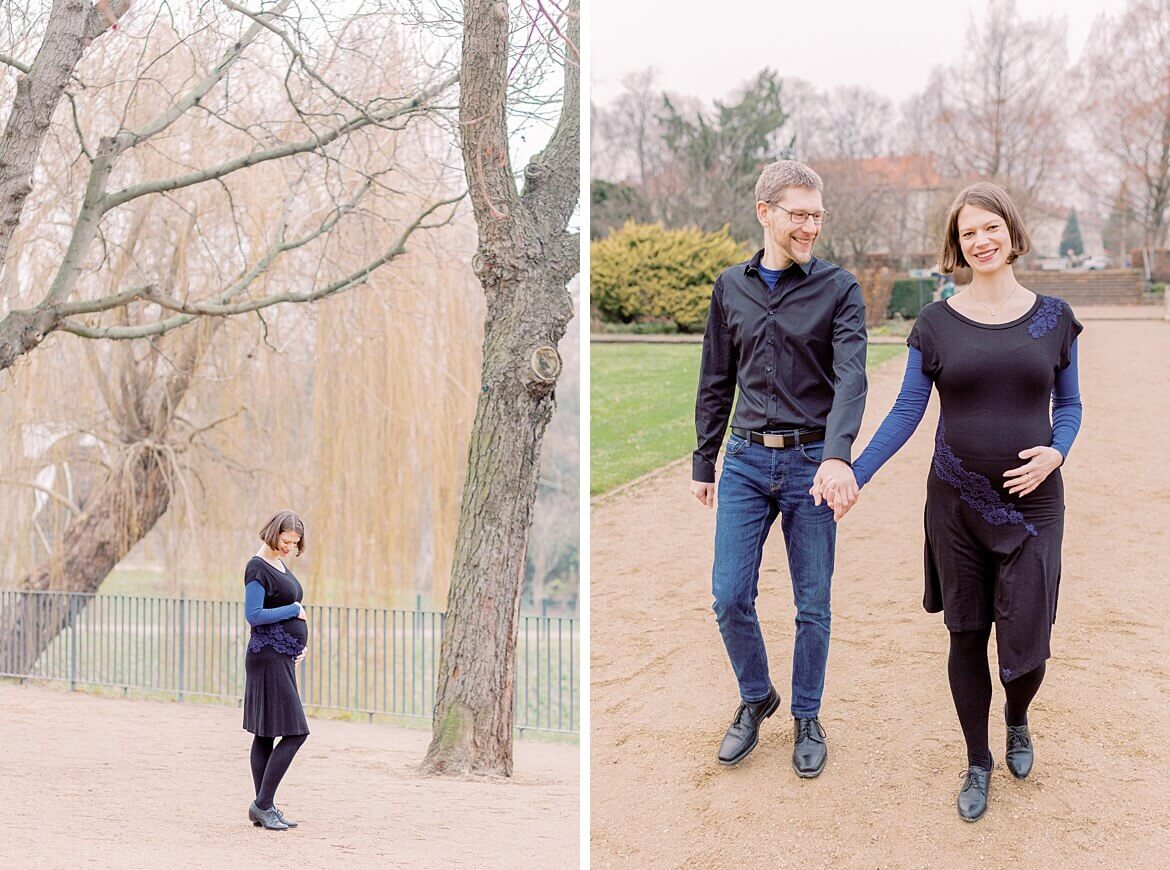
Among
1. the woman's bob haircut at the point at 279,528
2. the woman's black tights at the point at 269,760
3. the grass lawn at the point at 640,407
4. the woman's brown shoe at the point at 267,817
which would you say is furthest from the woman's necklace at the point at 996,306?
the grass lawn at the point at 640,407

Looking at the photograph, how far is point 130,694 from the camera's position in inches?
427

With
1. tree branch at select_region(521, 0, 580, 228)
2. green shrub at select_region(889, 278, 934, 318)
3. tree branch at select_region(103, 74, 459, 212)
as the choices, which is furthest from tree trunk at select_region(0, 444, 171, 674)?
green shrub at select_region(889, 278, 934, 318)

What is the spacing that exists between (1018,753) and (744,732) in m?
0.73

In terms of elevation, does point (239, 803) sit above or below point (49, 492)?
below

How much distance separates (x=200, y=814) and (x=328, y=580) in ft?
14.2

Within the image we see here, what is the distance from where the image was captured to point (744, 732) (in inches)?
139

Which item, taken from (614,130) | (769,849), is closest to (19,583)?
(769,849)

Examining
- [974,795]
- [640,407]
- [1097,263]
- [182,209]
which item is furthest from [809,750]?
[1097,263]

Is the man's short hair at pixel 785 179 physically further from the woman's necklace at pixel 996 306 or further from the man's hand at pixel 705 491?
the man's hand at pixel 705 491

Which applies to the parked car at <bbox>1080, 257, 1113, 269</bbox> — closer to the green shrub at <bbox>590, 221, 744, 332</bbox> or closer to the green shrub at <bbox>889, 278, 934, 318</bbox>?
the green shrub at <bbox>889, 278, 934, 318</bbox>

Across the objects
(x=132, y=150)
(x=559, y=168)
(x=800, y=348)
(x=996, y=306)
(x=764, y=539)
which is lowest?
(x=764, y=539)

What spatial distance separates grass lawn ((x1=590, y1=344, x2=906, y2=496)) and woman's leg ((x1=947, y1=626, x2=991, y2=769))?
213 inches

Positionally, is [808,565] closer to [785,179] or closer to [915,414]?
[915,414]

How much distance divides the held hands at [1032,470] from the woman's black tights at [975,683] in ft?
1.28
